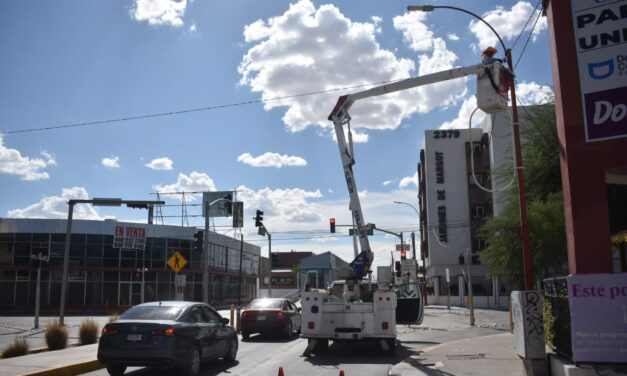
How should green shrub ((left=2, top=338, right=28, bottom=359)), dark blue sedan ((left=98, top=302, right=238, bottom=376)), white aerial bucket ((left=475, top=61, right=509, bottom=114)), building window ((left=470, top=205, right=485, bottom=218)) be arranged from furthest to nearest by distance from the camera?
building window ((left=470, top=205, right=485, bottom=218)) → green shrub ((left=2, top=338, right=28, bottom=359)) → white aerial bucket ((left=475, top=61, right=509, bottom=114)) → dark blue sedan ((left=98, top=302, right=238, bottom=376))

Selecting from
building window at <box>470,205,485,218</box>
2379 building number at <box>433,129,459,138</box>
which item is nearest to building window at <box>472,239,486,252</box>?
building window at <box>470,205,485,218</box>

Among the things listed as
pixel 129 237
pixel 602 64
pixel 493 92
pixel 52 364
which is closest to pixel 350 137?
pixel 493 92

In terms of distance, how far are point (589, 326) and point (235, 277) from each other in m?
60.6

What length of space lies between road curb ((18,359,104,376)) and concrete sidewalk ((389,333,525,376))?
6411 millimetres

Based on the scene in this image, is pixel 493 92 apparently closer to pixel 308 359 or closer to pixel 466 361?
pixel 466 361

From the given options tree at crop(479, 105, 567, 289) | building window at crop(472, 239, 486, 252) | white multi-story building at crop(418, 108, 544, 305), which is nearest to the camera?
tree at crop(479, 105, 567, 289)

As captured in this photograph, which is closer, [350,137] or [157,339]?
[157,339]

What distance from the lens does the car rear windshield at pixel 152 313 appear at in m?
11.8

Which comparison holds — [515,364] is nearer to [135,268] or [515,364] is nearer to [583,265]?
[583,265]

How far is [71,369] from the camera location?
1216 cm

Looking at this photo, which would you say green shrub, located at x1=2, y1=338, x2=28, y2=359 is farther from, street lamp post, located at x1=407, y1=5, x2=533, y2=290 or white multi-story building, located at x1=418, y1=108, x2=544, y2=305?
white multi-story building, located at x1=418, y1=108, x2=544, y2=305

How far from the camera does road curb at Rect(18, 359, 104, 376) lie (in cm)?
1133

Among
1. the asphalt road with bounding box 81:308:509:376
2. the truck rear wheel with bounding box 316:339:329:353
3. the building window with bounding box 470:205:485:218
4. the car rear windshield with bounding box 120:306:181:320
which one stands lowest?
the asphalt road with bounding box 81:308:509:376

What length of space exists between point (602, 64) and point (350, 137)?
8.99 meters
